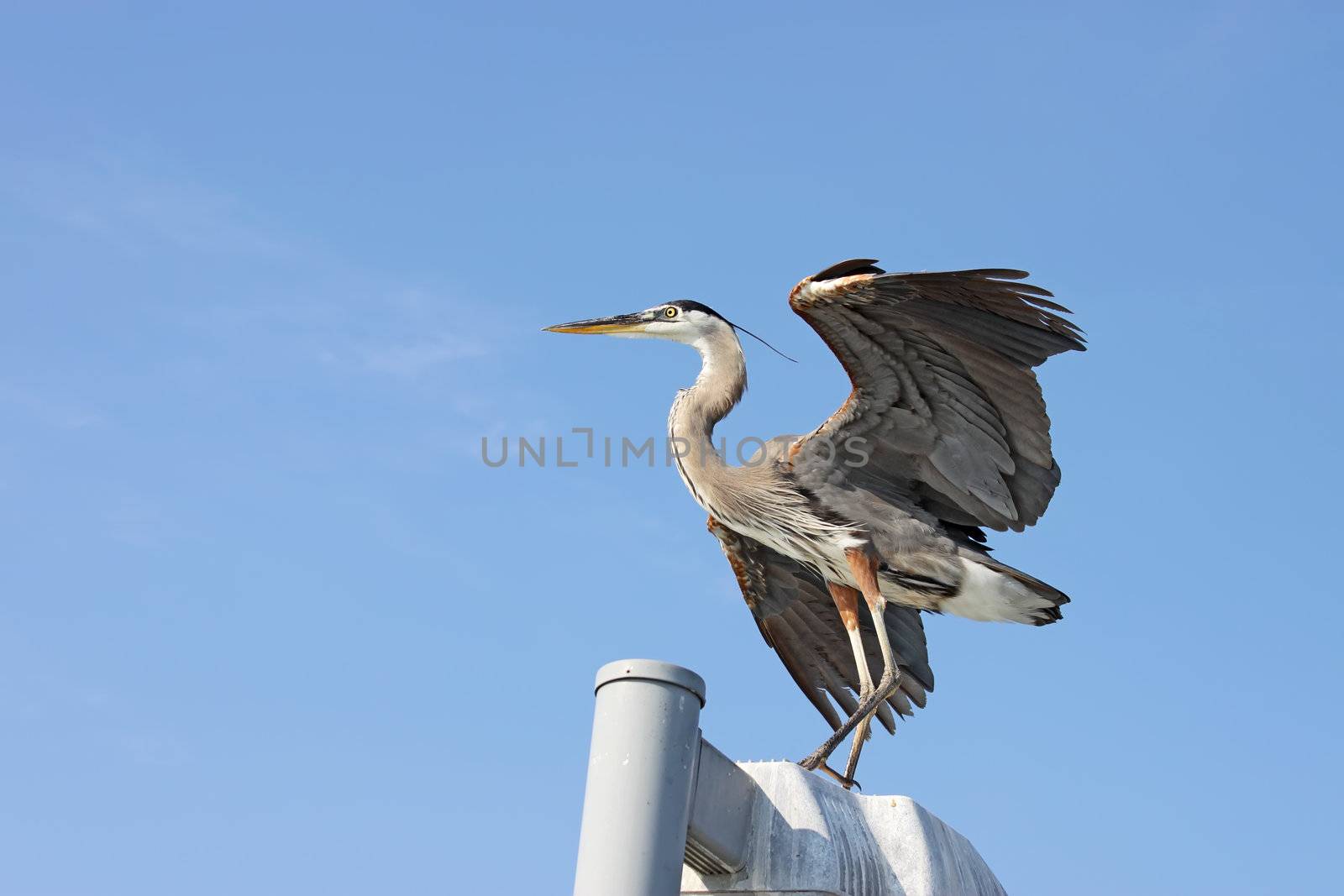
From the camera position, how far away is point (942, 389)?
7.94 meters

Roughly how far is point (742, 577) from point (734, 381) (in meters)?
1.25

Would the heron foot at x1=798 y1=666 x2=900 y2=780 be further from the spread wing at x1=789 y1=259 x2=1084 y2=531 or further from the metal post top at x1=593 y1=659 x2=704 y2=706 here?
the metal post top at x1=593 y1=659 x2=704 y2=706

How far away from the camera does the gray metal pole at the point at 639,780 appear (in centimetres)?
391

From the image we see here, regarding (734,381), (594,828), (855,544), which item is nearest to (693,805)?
(594,828)

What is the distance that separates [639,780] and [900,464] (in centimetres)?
457

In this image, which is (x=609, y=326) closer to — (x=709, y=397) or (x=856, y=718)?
(x=709, y=397)

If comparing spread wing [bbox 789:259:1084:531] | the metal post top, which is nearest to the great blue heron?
spread wing [bbox 789:259:1084:531]

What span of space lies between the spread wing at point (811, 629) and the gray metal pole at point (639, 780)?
14.8ft

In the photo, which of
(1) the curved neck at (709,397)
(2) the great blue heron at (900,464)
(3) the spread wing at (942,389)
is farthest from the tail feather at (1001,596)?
(1) the curved neck at (709,397)

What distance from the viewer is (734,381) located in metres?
8.58

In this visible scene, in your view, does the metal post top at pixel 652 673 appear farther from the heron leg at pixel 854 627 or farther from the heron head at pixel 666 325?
the heron head at pixel 666 325

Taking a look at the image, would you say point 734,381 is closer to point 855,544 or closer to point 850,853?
point 855,544

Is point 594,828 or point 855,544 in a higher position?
point 855,544

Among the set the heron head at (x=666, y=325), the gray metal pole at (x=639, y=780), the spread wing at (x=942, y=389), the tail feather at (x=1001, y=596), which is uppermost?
the heron head at (x=666, y=325)
